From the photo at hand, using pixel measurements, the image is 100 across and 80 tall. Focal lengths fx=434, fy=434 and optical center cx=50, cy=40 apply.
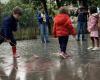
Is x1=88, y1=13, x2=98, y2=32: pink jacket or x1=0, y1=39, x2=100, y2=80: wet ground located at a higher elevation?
x1=88, y1=13, x2=98, y2=32: pink jacket

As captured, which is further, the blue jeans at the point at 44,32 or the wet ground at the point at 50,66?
the blue jeans at the point at 44,32

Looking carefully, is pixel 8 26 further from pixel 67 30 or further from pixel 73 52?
pixel 73 52

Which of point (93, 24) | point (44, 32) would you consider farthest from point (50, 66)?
point (44, 32)

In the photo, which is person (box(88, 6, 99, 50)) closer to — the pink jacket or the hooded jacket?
the pink jacket

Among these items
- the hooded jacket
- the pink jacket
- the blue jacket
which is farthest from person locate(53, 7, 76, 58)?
the pink jacket

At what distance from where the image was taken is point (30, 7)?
27500 mm

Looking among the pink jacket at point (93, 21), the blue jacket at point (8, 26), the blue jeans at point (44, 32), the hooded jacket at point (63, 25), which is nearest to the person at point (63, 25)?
the hooded jacket at point (63, 25)

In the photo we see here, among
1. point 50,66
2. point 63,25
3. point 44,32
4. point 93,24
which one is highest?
point 63,25

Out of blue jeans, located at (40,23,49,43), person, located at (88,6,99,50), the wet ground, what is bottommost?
blue jeans, located at (40,23,49,43)

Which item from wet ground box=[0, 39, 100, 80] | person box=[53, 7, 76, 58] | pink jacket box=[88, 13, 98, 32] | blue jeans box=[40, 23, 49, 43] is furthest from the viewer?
blue jeans box=[40, 23, 49, 43]

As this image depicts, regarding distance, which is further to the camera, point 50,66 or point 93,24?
point 93,24

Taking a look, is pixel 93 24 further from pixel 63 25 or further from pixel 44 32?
pixel 44 32

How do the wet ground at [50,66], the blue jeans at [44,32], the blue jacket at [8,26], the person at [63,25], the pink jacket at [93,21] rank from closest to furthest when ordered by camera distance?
1. the wet ground at [50,66]
2. the blue jacket at [8,26]
3. the person at [63,25]
4. the pink jacket at [93,21]
5. the blue jeans at [44,32]

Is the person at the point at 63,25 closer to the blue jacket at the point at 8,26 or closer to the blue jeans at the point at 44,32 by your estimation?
the blue jacket at the point at 8,26
